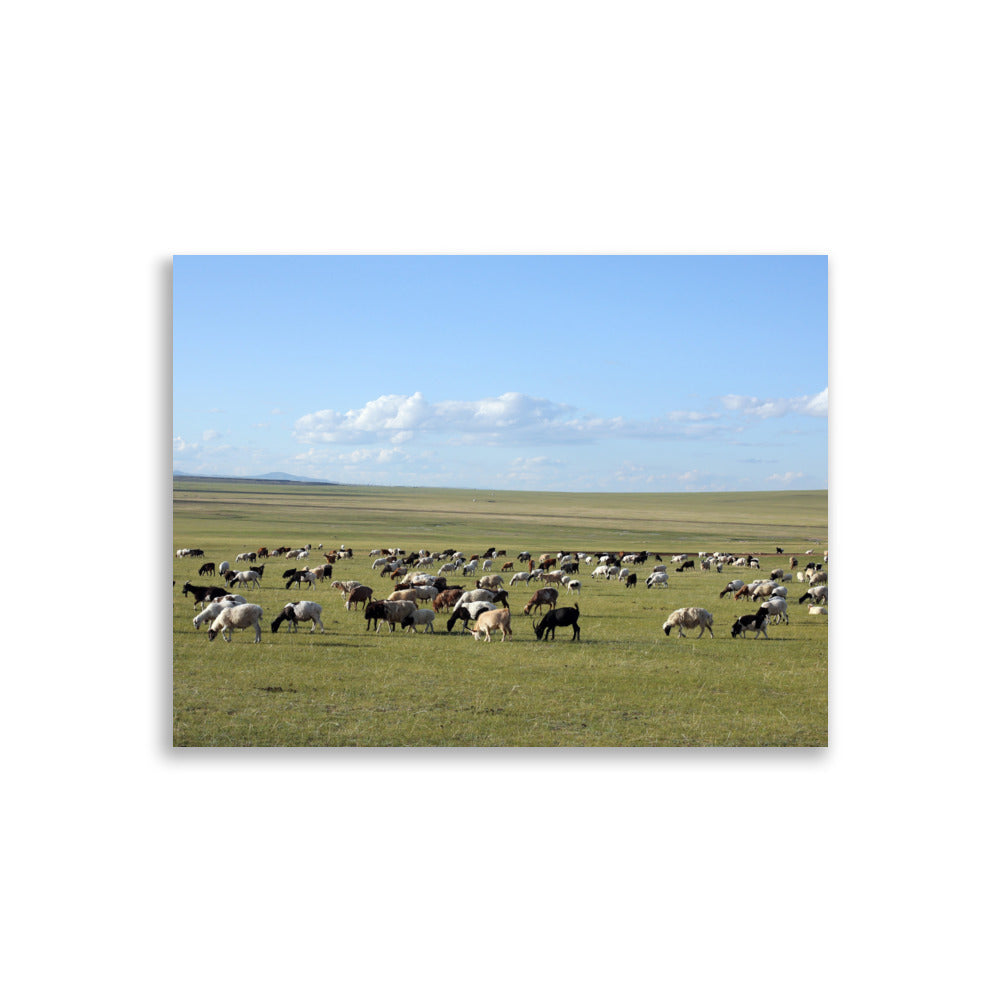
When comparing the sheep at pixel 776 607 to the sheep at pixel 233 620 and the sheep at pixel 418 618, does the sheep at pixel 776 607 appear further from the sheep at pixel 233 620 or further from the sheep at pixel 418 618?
the sheep at pixel 233 620

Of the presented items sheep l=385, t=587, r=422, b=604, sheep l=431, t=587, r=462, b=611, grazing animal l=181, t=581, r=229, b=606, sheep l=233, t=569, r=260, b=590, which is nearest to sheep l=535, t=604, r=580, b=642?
sheep l=385, t=587, r=422, b=604

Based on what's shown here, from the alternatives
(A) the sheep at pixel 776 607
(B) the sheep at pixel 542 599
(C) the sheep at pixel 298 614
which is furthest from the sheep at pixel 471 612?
(A) the sheep at pixel 776 607

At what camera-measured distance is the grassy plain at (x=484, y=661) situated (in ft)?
29.5

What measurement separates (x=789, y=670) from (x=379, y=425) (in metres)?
6.75

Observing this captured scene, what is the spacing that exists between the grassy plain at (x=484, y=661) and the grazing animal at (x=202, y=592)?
599 mm

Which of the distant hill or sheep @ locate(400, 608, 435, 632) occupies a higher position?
the distant hill

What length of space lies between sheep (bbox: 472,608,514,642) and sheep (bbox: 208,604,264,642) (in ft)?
12.7

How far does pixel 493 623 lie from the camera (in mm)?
14008

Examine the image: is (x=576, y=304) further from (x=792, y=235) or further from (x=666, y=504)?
(x=666, y=504)

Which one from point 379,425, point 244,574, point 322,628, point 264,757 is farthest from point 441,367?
point 244,574

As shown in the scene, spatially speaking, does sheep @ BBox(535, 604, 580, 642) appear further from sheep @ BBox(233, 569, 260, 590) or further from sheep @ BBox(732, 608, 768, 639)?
sheep @ BBox(233, 569, 260, 590)

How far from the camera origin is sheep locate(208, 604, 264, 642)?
40.6 feet

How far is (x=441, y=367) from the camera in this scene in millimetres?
10430

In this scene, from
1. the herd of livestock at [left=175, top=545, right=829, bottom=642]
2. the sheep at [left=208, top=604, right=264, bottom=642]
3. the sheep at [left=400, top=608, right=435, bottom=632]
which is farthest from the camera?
the sheep at [left=400, top=608, right=435, bottom=632]
